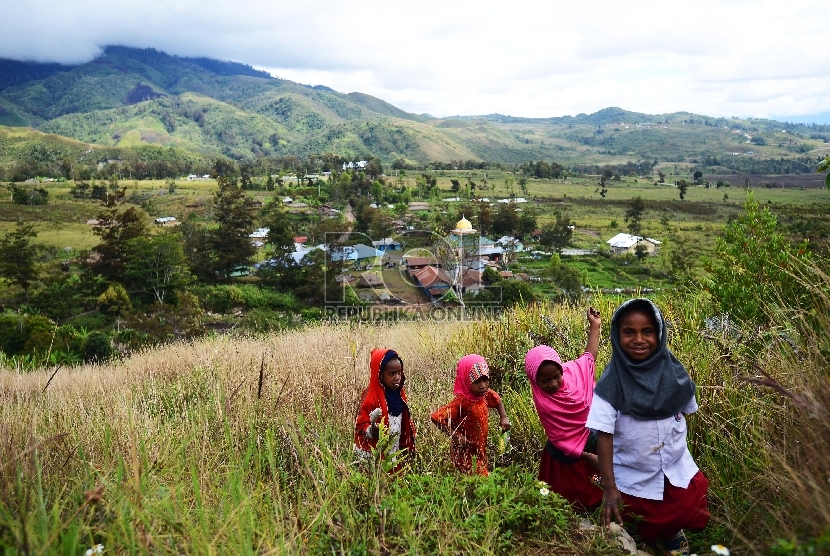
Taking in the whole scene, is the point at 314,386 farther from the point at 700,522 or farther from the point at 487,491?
the point at 700,522

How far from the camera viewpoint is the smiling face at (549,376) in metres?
2.32

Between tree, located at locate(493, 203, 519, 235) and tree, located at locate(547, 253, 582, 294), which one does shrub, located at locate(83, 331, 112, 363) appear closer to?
tree, located at locate(547, 253, 582, 294)

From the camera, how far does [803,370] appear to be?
2.27m

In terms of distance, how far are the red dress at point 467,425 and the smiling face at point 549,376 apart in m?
0.41

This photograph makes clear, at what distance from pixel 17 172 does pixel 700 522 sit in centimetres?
8244

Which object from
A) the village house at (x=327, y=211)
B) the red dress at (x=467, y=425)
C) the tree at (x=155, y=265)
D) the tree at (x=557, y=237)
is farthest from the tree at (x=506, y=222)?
the red dress at (x=467, y=425)

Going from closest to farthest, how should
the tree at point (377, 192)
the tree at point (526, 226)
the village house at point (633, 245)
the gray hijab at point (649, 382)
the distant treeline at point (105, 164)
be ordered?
the gray hijab at point (649, 382), the village house at point (633, 245), the tree at point (526, 226), the tree at point (377, 192), the distant treeline at point (105, 164)

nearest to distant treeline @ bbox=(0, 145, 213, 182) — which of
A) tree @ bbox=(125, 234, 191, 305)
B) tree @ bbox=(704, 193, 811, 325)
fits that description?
tree @ bbox=(125, 234, 191, 305)

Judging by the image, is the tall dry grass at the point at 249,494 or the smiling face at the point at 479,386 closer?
the tall dry grass at the point at 249,494

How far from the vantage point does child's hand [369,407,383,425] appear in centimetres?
241

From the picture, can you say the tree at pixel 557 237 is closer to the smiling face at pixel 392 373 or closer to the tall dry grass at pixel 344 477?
the tall dry grass at pixel 344 477

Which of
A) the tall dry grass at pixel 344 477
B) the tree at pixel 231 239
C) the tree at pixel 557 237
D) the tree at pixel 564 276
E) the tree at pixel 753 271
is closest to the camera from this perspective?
the tall dry grass at pixel 344 477

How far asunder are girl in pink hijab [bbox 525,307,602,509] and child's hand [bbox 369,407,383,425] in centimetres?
70

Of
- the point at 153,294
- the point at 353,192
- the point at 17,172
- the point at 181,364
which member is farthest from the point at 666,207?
the point at 17,172
